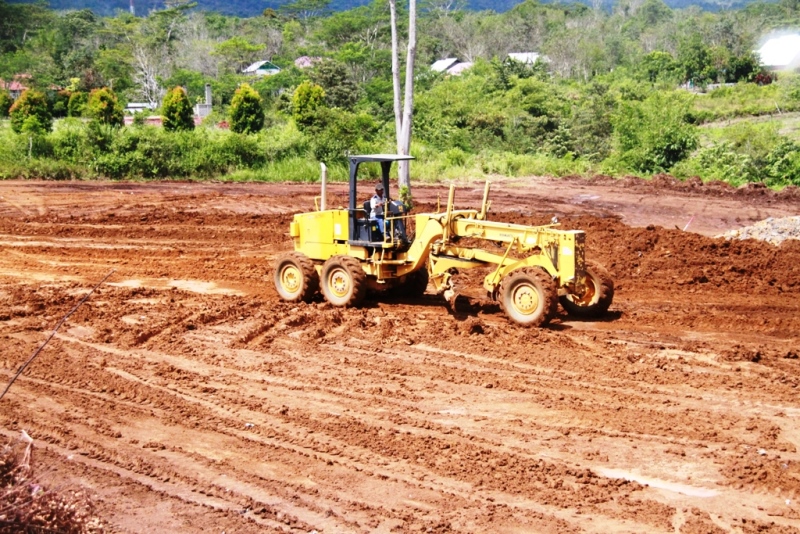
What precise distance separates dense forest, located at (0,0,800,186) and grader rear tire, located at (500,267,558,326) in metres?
18.0

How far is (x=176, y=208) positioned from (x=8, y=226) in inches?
159

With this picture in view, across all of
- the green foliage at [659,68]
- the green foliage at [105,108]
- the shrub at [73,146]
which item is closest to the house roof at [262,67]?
the green foliage at [659,68]

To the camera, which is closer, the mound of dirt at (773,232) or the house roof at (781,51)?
the mound of dirt at (773,232)

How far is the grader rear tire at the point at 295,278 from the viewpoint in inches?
547

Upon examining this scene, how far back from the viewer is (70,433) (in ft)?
30.0

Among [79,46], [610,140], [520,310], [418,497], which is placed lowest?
[418,497]

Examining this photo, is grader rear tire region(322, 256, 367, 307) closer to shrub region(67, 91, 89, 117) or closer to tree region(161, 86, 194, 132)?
tree region(161, 86, 194, 132)

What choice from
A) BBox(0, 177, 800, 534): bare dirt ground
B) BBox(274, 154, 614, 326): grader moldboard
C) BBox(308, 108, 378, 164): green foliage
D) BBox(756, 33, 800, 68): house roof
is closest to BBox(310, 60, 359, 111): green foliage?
BBox(308, 108, 378, 164): green foliage

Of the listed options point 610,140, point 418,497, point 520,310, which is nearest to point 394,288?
point 520,310

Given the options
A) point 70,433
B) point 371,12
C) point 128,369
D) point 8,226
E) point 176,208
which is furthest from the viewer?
point 371,12

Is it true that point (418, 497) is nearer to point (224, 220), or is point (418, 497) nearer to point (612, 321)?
point (612, 321)

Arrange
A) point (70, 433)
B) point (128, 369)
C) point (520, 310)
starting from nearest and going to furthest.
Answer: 1. point (70, 433)
2. point (128, 369)
3. point (520, 310)

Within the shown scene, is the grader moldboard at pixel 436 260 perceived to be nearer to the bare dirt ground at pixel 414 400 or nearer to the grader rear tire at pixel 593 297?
the grader rear tire at pixel 593 297

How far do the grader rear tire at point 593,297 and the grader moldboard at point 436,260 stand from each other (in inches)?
0.5
